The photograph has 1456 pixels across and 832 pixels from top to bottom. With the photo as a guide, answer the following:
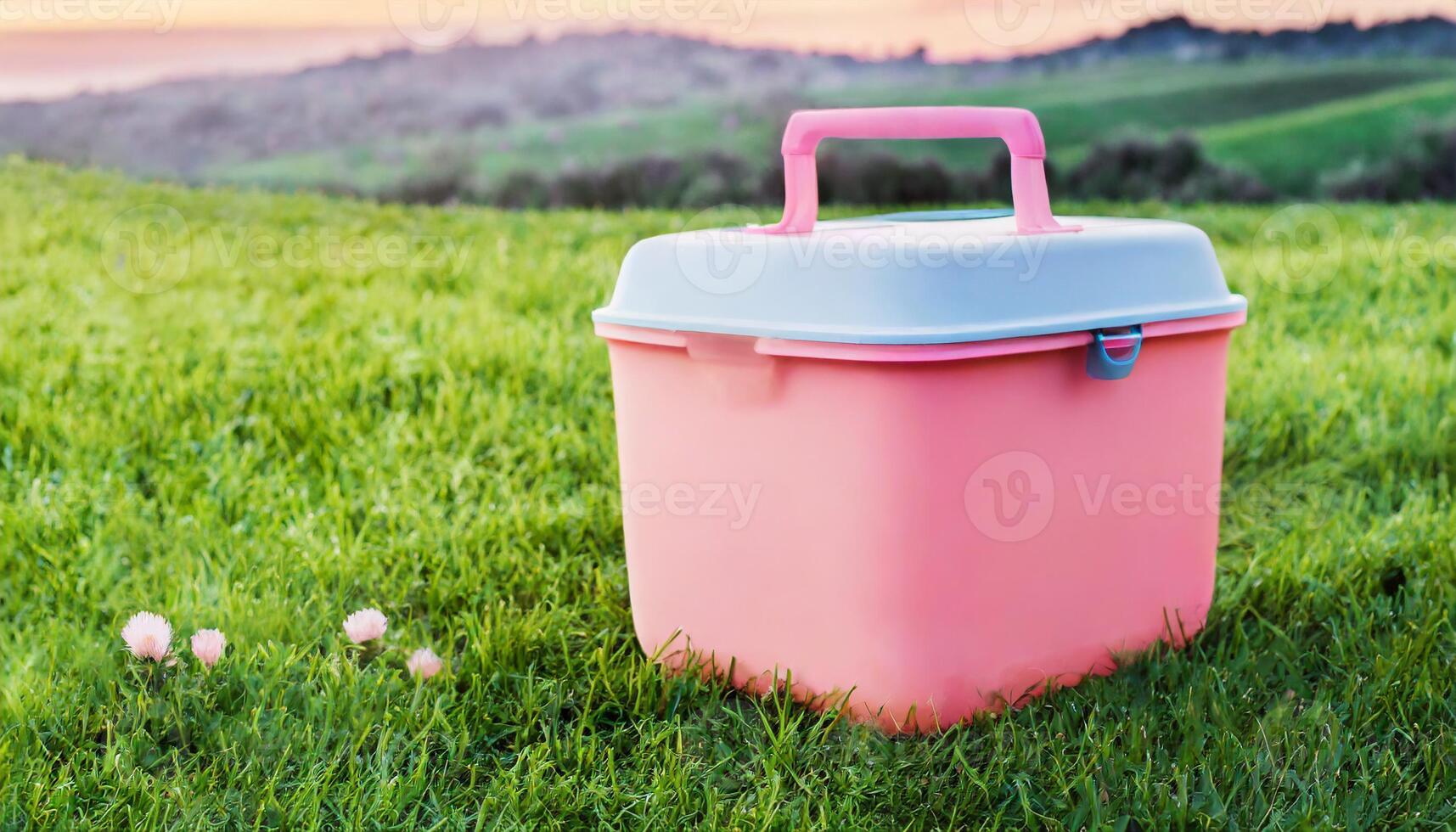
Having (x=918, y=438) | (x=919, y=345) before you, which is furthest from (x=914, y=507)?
(x=919, y=345)

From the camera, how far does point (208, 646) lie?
1643 mm

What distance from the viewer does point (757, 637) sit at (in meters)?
1.64

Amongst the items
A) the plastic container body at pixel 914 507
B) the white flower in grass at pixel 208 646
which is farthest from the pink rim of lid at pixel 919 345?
the white flower in grass at pixel 208 646

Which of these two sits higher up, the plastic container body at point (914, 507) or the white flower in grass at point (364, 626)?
the plastic container body at point (914, 507)

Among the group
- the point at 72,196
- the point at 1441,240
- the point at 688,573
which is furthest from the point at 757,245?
the point at 72,196

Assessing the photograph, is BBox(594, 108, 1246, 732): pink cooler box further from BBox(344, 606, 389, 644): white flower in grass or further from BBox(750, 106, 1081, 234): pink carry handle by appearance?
BBox(344, 606, 389, 644): white flower in grass

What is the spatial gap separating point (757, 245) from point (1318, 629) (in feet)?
3.71

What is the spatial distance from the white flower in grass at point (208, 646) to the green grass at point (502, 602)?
24 millimetres

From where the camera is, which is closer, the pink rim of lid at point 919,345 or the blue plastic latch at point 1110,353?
the pink rim of lid at point 919,345

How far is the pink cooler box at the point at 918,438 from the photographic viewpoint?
142 centimetres

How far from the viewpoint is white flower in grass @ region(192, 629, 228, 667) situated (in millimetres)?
1641

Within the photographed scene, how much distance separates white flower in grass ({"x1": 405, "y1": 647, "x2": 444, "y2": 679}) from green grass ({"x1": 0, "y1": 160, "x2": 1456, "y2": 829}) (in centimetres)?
3

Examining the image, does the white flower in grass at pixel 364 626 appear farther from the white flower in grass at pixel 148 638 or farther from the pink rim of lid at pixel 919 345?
the pink rim of lid at pixel 919 345

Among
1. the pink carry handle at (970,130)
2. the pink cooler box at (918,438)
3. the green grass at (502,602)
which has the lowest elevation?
the green grass at (502,602)
